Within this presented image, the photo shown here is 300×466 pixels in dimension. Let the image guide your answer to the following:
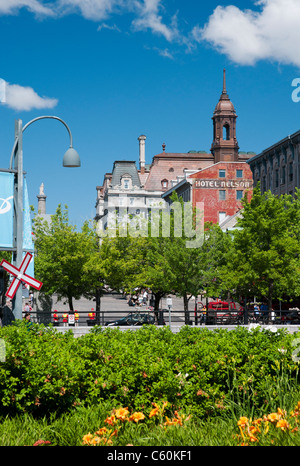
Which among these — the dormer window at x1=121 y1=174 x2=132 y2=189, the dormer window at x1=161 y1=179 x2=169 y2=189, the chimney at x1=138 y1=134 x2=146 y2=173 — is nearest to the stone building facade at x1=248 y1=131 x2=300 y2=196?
the dormer window at x1=161 y1=179 x2=169 y2=189

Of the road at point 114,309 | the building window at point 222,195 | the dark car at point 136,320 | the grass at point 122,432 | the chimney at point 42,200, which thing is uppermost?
the chimney at point 42,200

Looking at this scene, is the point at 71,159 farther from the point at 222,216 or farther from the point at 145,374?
the point at 222,216

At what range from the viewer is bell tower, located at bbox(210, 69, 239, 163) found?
107250 millimetres

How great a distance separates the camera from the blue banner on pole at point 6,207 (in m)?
18.2

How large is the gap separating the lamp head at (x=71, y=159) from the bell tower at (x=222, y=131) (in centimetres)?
9025

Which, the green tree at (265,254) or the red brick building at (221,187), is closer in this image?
the green tree at (265,254)

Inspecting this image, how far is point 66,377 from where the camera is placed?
26.9 feet

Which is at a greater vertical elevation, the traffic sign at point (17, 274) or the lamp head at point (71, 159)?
the lamp head at point (71, 159)

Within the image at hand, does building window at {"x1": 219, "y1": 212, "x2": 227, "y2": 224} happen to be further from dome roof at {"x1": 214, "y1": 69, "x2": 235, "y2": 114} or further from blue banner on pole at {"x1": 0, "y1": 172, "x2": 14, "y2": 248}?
blue banner on pole at {"x1": 0, "y1": 172, "x2": 14, "y2": 248}

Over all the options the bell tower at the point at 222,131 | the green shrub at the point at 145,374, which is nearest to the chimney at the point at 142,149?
the bell tower at the point at 222,131

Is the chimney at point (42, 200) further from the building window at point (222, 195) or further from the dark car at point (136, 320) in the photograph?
the dark car at point (136, 320)

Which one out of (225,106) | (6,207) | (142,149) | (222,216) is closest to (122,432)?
(6,207)

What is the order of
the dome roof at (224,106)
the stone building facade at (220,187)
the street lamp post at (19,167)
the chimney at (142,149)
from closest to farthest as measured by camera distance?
the street lamp post at (19,167) → the stone building facade at (220,187) → the dome roof at (224,106) → the chimney at (142,149)

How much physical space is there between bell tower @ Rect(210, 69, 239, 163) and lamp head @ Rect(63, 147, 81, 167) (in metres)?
90.2
